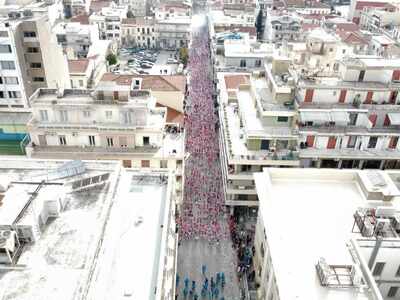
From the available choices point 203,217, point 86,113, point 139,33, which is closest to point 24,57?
point 86,113

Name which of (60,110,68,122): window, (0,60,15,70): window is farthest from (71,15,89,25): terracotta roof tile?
(60,110,68,122): window

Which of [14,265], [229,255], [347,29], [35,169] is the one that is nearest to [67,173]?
[35,169]

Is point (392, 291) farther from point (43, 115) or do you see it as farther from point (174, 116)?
point (43, 115)

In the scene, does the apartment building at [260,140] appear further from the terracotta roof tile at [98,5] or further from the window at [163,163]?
the terracotta roof tile at [98,5]

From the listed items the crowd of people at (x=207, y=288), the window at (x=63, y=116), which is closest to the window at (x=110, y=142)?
the window at (x=63, y=116)

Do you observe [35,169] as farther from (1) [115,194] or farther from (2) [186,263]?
(2) [186,263]
